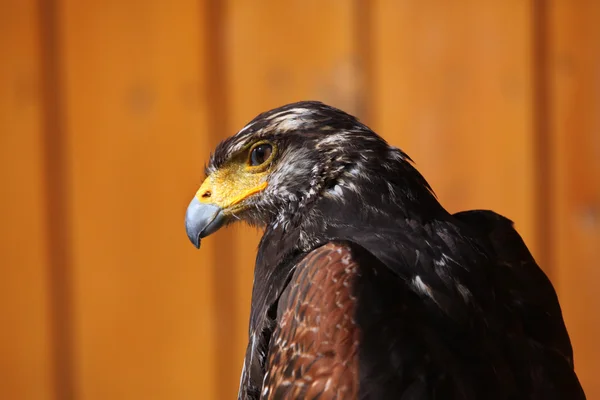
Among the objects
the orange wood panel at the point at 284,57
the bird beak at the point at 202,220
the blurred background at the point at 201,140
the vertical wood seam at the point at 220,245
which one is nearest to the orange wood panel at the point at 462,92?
the blurred background at the point at 201,140

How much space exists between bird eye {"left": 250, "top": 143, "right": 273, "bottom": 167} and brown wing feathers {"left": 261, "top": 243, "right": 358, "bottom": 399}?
1.64 feet

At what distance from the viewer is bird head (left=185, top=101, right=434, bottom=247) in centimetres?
215

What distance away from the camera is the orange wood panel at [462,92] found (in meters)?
3.10

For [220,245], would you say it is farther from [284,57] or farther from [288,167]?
[288,167]

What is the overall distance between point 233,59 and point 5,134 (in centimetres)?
85

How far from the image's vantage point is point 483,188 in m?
3.14

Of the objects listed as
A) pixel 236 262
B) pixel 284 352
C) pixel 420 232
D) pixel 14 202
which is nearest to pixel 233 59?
pixel 236 262

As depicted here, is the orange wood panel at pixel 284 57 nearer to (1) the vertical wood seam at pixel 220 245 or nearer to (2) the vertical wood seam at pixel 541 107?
(1) the vertical wood seam at pixel 220 245

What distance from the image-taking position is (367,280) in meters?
1.79

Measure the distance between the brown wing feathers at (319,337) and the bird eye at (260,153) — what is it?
501 millimetres

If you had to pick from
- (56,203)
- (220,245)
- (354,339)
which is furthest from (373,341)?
(56,203)

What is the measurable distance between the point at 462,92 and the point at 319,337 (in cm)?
158

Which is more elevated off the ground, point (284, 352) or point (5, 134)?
point (5, 134)

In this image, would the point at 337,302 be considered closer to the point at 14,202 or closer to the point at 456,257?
the point at 456,257
